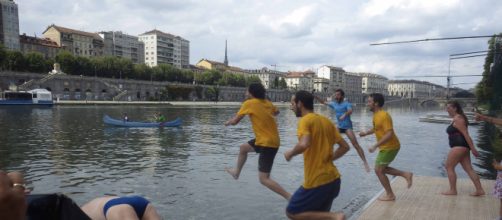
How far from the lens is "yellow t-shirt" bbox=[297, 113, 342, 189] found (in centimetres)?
562

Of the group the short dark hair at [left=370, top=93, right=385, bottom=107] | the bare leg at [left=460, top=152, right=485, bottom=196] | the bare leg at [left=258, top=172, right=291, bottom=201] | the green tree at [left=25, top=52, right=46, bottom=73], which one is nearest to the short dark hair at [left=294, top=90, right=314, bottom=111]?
the bare leg at [left=258, top=172, right=291, bottom=201]

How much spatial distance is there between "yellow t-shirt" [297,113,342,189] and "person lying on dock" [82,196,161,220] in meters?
2.39

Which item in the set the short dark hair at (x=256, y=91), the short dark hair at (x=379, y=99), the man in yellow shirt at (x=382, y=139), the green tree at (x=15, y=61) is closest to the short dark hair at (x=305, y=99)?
the short dark hair at (x=256, y=91)

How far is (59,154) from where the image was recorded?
21.8 m

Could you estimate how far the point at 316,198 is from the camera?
5.74 m

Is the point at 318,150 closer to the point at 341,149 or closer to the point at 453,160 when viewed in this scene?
the point at 341,149

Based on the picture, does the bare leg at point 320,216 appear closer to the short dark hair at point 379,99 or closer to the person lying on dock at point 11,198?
the person lying on dock at point 11,198

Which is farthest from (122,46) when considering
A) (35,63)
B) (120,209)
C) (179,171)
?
(120,209)

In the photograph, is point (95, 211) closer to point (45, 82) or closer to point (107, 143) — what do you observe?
point (107, 143)

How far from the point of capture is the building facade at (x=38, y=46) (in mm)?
134750

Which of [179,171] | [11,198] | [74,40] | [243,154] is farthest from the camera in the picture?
[74,40]

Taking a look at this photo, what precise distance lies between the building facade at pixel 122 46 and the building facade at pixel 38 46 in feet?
94.1

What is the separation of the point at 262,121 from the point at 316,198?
2.69 m

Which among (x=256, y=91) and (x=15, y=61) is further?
(x=15, y=61)
